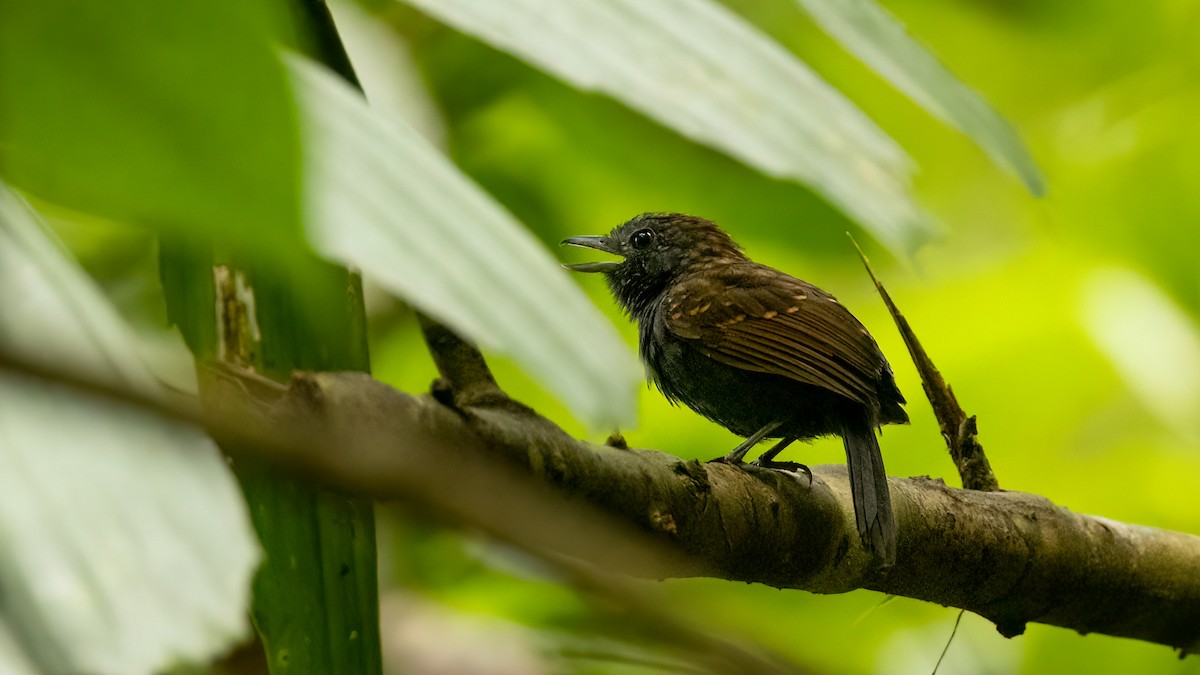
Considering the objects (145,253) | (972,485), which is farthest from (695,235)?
(145,253)

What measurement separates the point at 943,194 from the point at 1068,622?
86.5 inches

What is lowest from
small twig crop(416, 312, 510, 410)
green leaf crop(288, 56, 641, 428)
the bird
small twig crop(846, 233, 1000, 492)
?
green leaf crop(288, 56, 641, 428)

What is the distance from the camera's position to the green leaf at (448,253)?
1.26 ft

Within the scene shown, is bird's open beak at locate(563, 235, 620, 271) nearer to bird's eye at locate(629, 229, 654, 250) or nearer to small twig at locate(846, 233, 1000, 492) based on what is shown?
bird's eye at locate(629, 229, 654, 250)

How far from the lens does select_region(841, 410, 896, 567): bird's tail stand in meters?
2.21

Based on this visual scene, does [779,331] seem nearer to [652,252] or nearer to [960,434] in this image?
[960,434]

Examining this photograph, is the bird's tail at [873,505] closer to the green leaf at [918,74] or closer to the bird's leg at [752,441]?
the bird's leg at [752,441]

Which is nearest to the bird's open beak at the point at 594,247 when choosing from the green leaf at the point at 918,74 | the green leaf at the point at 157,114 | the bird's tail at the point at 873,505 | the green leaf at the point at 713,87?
the bird's tail at the point at 873,505

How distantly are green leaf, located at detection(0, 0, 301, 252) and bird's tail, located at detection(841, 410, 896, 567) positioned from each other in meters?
2.01

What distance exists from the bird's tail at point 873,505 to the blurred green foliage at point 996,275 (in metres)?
0.93

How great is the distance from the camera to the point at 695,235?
3.70m

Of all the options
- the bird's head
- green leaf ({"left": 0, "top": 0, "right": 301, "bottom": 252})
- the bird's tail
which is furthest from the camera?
the bird's head

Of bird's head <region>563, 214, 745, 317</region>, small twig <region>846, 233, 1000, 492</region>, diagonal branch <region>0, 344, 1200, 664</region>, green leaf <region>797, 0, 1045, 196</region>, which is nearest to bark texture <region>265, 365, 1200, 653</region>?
diagonal branch <region>0, 344, 1200, 664</region>

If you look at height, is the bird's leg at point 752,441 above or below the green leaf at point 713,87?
above
